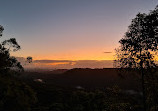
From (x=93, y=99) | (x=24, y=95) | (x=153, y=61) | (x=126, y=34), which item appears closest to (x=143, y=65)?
(x=153, y=61)

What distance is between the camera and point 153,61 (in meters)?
25.8

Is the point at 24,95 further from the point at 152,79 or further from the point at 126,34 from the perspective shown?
the point at 126,34

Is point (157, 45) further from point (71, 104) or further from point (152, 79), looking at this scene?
point (71, 104)

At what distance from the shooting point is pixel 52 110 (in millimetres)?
8336

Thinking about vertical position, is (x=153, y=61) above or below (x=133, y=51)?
below

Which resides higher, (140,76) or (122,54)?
(122,54)

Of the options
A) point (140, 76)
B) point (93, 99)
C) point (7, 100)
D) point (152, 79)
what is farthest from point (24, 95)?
point (140, 76)

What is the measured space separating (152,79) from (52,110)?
69.2 ft

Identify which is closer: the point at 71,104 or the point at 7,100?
the point at 7,100

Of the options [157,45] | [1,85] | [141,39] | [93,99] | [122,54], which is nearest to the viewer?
[1,85]

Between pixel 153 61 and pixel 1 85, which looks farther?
pixel 153 61

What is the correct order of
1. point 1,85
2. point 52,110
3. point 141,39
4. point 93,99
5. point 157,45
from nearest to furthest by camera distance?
point 1,85, point 52,110, point 93,99, point 157,45, point 141,39

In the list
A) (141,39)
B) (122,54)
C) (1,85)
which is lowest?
(1,85)

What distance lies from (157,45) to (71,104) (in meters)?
21.1
